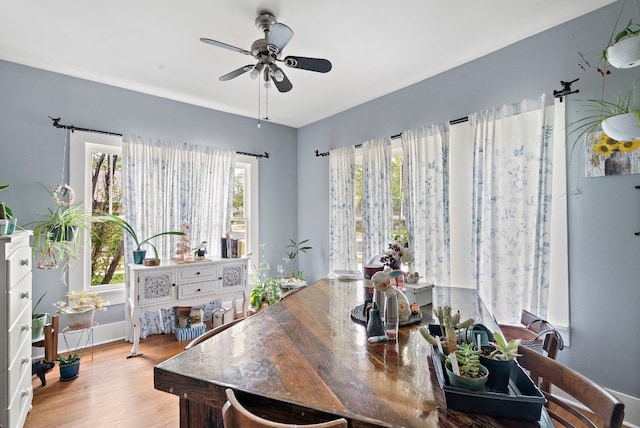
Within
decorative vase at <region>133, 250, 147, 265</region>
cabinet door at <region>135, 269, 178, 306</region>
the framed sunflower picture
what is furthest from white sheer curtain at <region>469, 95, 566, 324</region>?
decorative vase at <region>133, 250, 147, 265</region>

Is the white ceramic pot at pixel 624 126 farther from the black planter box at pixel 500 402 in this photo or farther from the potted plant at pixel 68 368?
the potted plant at pixel 68 368

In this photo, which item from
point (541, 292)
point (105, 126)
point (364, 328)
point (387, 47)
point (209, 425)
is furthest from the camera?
point (105, 126)

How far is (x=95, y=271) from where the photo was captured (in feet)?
11.0

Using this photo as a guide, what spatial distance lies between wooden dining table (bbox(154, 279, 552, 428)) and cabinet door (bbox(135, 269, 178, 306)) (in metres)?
1.97

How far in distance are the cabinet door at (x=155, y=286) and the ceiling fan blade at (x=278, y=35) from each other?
2336mm

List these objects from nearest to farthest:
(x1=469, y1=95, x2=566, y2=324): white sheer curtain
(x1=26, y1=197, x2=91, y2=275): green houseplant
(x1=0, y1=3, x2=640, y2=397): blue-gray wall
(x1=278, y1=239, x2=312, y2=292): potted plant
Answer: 1. (x1=0, y1=3, x2=640, y2=397): blue-gray wall
2. (x1=469, y1=95, x2=566, y2=324): white sheer curtain
3. (x1=26, y1=197, x2=91, y2=275): green houseplant
4. (x1=278, y1=239, x2=312, y2=292): potted plant

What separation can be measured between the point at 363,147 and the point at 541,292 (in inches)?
89.0

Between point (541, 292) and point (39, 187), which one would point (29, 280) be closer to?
point (39, 187)

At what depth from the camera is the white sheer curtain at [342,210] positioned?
3910 millimetres

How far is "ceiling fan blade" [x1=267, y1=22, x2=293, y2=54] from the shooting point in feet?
6.30

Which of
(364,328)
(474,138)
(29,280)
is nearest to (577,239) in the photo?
(474,138)

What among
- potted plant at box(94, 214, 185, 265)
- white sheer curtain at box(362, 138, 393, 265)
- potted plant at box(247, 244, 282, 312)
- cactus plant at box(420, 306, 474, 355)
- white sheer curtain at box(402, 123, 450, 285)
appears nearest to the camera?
cactus plant at box(420, 306, 474, 355)

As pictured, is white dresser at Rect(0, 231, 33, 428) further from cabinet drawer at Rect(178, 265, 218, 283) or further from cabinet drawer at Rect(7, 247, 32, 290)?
cabinet drawer at Rect(178, 265, 218, 283)

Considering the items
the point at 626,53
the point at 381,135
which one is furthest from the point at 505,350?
the point at 381,135
